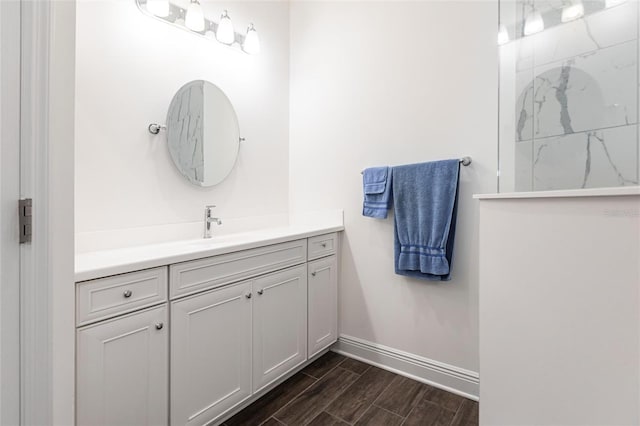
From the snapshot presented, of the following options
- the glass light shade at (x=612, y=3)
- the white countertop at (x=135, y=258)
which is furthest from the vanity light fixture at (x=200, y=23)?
the glass light shade at (x=612, y=3)

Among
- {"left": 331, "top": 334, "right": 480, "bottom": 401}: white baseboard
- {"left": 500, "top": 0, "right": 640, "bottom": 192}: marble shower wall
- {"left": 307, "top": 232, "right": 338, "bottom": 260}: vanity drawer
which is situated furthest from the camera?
{"left": 307, "top": 232, "right": 338, "bottom": 260}: vanity drawer

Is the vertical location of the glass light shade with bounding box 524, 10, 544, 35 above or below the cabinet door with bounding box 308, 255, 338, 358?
above

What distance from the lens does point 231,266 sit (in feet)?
4.98

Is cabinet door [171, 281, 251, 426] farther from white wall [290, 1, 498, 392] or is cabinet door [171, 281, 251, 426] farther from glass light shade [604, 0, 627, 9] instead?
glass light shade [604, 0, 627, 9]

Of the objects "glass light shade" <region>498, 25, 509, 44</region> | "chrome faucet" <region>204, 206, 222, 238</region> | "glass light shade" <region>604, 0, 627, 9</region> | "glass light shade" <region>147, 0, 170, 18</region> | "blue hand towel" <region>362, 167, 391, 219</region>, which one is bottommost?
"chrome faucet" <region>204, 206, 222, 238</region>

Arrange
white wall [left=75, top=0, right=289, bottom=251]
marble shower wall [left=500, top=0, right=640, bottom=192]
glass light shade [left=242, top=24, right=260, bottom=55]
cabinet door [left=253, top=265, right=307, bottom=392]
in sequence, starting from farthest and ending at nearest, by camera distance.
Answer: glass light shade [left=242, top=24, right=260, bottom=55] < cabinet door [left=253, top=265, right=307, bottom=392] < white wall [left=75, top=0, right=289, bottom=251] < marble shower wall [left=500, top=0, right=640, bottom=192]

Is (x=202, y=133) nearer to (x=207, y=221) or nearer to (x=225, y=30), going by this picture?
(x=207, y=221)

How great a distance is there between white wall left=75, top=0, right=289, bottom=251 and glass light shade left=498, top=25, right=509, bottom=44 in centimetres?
150

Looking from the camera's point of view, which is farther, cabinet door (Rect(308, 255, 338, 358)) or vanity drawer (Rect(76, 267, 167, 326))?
cabinet door (Rect(308, 255, 338, 358))

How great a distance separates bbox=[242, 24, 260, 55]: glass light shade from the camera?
2125 millimetres

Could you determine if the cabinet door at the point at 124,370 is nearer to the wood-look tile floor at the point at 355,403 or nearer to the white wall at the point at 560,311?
the wood-look tile floor at the point at 355,403

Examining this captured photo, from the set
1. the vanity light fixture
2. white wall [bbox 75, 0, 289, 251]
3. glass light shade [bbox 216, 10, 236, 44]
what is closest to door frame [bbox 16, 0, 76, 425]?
white wall [bbox 75, 0, 289, 251]

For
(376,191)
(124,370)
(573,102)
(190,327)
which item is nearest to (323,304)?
(376,191)

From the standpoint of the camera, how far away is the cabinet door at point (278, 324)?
5.41ft
